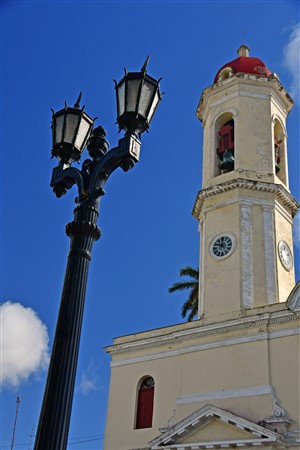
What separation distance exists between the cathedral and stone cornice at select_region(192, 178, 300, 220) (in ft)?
0.15

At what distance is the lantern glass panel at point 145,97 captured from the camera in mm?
5883

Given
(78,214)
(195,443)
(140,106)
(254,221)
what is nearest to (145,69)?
(140,106)

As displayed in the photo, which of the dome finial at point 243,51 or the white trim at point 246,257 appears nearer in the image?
the white trim at point 246,257

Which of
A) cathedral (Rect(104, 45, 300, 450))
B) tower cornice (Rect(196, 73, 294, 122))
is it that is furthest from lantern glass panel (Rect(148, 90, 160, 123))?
tower cornice (Rect(196, 73, 294, 122))

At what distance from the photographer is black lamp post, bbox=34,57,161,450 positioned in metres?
4.74

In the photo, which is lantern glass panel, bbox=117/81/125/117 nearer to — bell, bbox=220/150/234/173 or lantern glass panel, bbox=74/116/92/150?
lantern glass panel, bbox=74/116/92/150

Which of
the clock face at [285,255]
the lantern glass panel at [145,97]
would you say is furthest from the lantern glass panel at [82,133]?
the clock face at [285,255]

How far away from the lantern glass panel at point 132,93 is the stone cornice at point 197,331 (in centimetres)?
1186

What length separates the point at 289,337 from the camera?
16.3m

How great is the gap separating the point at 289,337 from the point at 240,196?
5.54m

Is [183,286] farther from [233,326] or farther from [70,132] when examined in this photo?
[70,132]

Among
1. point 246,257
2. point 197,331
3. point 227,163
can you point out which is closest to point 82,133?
point 197,331

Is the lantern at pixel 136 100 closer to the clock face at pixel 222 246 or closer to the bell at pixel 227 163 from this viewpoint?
the clock face at pixel 222 246

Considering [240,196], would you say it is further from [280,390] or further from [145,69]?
[145,69]
